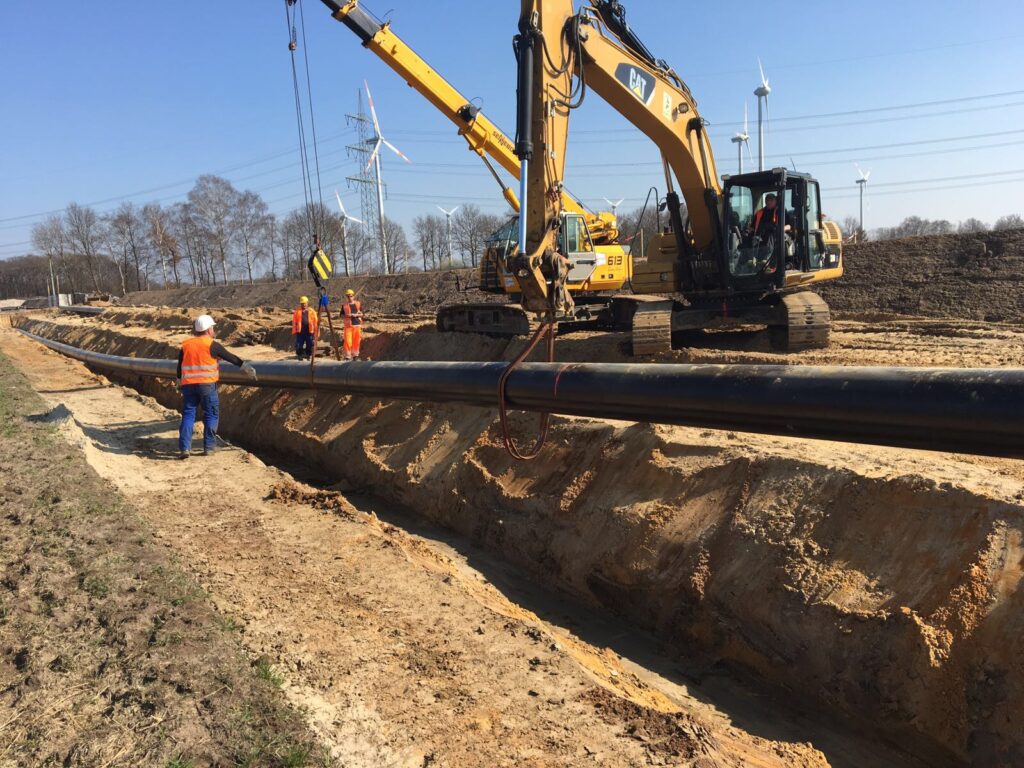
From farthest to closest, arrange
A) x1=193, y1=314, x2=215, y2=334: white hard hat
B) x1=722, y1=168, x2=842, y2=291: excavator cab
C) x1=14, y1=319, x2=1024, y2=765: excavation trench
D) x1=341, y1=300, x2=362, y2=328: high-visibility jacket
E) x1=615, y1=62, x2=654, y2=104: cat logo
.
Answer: x1=341, y1=300, x2=362, y2=328: high-visibility jacket
x1=722, y1=168, x2=842, y2=291: excavator cab
x1=615, y1=62, x2=654, y2=104: cat logo
x1=193, y1=314, x2=215, y2=334: white hard hat
x1=14, y1=319, x2=1024, y2=765: excavation trench

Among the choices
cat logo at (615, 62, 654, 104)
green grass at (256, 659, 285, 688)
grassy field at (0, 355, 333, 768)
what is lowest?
green grass at (256, 659, 285, 688)

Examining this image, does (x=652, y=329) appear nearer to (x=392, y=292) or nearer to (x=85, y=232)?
(x=392, y=292)

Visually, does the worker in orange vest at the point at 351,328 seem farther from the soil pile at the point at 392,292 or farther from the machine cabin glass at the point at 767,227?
the machine cabin glass at the point at 767,227

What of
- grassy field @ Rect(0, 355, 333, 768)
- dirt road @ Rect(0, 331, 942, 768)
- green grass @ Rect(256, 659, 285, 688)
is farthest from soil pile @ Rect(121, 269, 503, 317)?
green grass @ Rect(256, 659, 285, 688)

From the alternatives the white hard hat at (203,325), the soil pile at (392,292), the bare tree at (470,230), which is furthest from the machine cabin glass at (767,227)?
the bare tree at (470,230)

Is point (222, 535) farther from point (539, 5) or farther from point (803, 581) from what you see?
point (539, 5)

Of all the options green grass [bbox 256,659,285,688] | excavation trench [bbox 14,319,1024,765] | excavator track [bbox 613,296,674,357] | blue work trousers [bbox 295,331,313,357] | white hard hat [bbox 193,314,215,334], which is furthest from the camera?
blue work trousers [bbox 295,331,313,357]

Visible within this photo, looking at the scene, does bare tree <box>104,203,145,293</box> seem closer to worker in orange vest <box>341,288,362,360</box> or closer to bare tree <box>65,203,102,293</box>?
bare tree <box>65,203,102,293</box>

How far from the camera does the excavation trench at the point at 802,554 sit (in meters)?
4.34

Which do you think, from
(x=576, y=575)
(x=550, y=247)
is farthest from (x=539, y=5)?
(x=576, y=575)

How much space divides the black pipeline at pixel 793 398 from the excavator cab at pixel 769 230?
6910mm

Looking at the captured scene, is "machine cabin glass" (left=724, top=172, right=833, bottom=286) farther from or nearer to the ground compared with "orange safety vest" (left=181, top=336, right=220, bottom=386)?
farther from the ground

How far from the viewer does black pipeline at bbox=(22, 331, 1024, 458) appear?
3172 mm

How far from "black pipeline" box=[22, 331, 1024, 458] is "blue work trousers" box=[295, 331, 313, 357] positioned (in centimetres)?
1106
